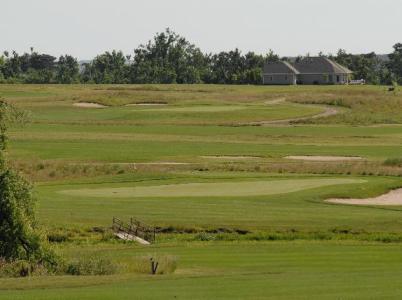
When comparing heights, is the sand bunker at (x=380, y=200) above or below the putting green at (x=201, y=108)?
below

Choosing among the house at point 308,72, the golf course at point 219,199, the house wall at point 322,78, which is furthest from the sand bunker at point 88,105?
the house wall at point 322,78

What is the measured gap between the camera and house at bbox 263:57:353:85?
194 metres

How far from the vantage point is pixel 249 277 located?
26656mm

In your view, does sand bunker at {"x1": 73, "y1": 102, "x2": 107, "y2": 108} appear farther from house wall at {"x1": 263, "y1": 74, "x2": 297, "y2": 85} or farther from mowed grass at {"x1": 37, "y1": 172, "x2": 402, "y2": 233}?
house wall at {"x1": 263, "y1": 74, "x2": 297, "y2": 85}

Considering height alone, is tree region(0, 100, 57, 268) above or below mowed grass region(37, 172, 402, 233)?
above

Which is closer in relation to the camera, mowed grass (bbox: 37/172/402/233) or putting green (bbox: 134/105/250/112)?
mowed grass (bbox: 37/172/402/233)

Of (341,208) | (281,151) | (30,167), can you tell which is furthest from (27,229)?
(281,151)

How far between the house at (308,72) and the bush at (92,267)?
6517 inches

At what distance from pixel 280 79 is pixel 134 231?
159 meters

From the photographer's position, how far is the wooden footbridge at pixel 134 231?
39181mm

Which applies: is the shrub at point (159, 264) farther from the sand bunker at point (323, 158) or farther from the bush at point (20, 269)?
the sand bunker at point (323, 158)

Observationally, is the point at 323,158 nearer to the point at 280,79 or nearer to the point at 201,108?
the point at 201,108

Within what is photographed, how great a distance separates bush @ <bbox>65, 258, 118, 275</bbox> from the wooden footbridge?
339 inches

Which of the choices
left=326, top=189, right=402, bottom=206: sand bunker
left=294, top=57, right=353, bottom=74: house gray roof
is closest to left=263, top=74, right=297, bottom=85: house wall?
left=294, top=57, right=353, bottom=74: house gray roof
